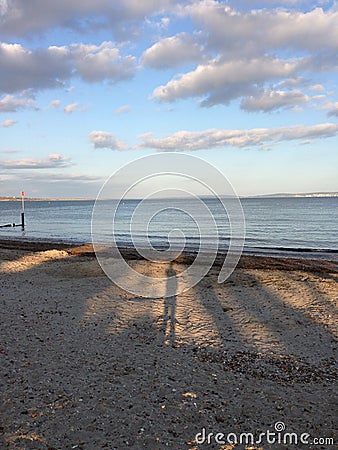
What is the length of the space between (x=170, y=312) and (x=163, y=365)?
320cm

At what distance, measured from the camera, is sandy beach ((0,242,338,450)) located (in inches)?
185

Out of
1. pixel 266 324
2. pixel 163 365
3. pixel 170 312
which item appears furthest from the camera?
pixel 170 312

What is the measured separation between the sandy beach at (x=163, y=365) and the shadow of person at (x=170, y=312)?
5cm

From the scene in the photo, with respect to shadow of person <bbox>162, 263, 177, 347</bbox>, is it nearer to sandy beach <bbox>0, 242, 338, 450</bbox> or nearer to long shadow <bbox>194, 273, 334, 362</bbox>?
sandy beach <bbox>0, 242, 338, 450</bbox>

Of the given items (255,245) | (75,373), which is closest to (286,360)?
(75,373)

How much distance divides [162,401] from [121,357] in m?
1.70

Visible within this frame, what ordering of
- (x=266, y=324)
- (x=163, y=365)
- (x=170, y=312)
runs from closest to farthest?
Answer: 1. (x=163, y=365)
2. (x=266, y=324)
3. (x=170, y=312)

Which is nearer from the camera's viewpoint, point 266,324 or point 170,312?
point 266,324

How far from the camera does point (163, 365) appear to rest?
6.55 metres

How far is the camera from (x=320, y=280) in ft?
44.4

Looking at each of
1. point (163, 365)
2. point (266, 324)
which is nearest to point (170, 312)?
point (266, 324)

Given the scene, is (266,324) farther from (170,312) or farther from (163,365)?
(163,365)

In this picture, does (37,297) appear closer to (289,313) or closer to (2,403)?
(2,403)

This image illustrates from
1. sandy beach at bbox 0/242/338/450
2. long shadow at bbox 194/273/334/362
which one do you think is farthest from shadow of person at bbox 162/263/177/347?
long shadow at bbox 194/273/334/362
